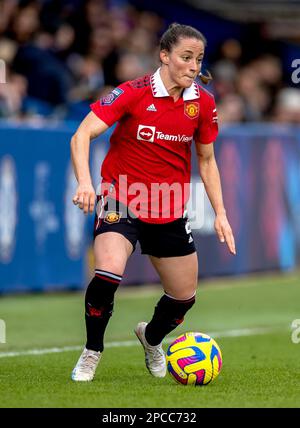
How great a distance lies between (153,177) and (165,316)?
3.38 ft

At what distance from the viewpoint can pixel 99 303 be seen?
26.0 feet

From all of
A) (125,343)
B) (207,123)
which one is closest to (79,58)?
(125,343)

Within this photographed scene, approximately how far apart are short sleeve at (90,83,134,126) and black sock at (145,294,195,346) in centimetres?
136

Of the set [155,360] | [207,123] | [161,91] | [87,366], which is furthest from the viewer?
[155,360]

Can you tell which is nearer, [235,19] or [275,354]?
[275,354]

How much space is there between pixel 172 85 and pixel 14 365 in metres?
2.52

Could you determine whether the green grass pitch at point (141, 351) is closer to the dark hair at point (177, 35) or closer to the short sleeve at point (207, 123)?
the short sleeve at point (207, 123)

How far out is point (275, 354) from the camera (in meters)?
10.2

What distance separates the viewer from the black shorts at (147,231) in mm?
8039

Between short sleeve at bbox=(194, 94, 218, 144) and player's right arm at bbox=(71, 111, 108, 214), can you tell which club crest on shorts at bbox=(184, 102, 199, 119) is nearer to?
short sleeve at bbox=(194, 94, 218, 144)

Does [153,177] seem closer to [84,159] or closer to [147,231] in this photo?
[147,231]

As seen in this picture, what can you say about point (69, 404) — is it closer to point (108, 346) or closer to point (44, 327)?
point (108, 346)

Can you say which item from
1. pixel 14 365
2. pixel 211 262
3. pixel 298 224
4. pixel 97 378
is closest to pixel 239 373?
pixel 97 378

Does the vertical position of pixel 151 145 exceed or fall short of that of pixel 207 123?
it falls short
